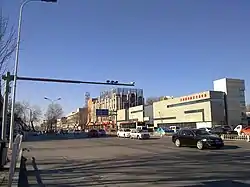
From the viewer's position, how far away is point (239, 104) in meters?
89.2

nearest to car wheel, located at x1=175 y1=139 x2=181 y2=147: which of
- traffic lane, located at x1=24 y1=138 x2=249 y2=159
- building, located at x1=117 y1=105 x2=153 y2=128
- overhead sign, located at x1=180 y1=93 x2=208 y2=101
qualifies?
traffic lane, located at x1=24 y1=138 x2=249 y2=159

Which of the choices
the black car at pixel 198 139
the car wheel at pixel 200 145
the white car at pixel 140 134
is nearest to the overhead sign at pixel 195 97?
the white car at pixel 140 134

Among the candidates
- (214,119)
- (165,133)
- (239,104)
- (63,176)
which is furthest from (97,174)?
(239,104)

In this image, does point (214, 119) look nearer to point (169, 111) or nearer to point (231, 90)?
point (231, 90)

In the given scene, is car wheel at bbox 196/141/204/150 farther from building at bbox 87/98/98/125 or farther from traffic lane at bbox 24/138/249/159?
building at bbox 87/98/98/125

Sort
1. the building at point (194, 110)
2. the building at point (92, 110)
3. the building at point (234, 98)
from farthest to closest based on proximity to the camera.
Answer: the building at point (92, 110)
the building at point (234, 98)
the building at point (194, 110)

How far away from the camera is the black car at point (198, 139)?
24781 mm

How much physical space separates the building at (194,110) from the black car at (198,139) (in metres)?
59.7

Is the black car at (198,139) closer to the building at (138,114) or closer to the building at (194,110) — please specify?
the building at (194,110)

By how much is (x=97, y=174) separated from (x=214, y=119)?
76683mm

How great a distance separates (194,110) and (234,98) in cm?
1075

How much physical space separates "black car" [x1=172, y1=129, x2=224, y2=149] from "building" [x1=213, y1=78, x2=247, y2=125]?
2497 inches

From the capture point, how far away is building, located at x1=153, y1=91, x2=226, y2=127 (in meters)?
85.8

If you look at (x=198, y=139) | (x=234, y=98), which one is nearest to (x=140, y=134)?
(x=198, y=139)
